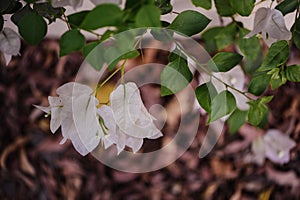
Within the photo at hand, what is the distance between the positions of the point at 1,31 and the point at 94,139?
135 mm

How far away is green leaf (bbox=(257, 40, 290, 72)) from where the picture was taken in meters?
0.44

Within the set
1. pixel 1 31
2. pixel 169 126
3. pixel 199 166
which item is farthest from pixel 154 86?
pixel 1 31

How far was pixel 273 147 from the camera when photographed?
1265 mm

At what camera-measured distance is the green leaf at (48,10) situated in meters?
0.46

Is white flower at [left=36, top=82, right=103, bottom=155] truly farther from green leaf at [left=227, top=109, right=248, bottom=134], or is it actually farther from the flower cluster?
green leaf at [left=227, top=109, right=248, bottom=134]

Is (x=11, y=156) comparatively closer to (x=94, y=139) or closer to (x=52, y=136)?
(x=52, y=136)

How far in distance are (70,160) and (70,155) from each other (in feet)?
0.03

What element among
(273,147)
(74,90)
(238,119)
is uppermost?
(74,90)

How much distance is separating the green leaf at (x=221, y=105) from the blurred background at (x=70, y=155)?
2.55 ft

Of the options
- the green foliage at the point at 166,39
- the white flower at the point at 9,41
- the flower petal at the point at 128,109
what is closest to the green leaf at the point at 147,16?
the green foliage at the point at 166,39

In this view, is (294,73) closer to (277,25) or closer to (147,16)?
(277,25)

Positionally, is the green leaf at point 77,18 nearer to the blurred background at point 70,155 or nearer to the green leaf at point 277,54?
the green leaf at point 277,54

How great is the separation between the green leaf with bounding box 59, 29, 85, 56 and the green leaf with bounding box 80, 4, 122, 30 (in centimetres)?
9

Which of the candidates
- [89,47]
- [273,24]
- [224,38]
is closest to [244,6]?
[273,24]
